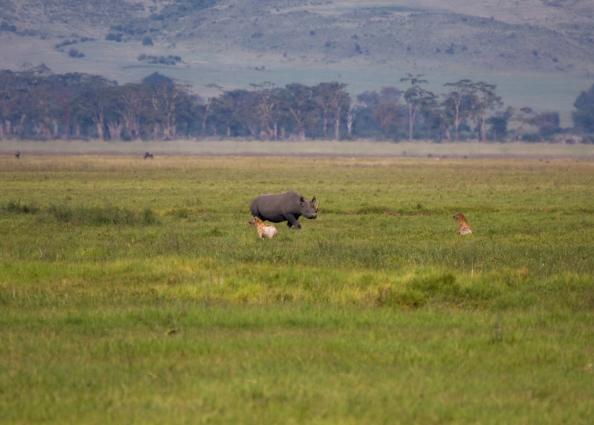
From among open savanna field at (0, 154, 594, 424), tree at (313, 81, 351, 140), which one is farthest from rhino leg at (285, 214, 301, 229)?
tree at (313, 81, 351, 140)

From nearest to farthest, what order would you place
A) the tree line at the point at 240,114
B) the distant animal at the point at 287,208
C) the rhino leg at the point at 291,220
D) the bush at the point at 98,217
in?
the bush at the point at 98,217
the rhino leg at the point at 291,220
the distant animal at the point at 287,208
the tree line at the point at 240,114

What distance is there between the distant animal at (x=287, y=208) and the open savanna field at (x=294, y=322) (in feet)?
1.41

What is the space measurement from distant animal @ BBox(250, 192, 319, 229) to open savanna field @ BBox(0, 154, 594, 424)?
0.43 metres

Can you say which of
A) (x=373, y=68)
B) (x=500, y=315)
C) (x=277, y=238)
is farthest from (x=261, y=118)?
(x=500, y=315)

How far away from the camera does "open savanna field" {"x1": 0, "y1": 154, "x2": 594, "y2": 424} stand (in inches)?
340

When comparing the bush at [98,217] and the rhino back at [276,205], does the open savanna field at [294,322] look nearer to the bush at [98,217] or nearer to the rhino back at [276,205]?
the bush at [98,217]

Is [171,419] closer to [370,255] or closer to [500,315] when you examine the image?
[500,315]

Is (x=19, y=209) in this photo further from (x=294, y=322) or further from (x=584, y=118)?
(x=584, y=118)

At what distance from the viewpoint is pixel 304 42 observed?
186 metres

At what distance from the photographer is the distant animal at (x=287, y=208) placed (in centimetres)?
2380

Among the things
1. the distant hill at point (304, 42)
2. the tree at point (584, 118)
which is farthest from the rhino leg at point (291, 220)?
the distant hill at point (304, 42)

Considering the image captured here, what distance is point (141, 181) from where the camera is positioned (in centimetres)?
4431

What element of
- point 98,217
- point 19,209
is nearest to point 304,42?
point 19,209

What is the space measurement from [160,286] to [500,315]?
356cm
